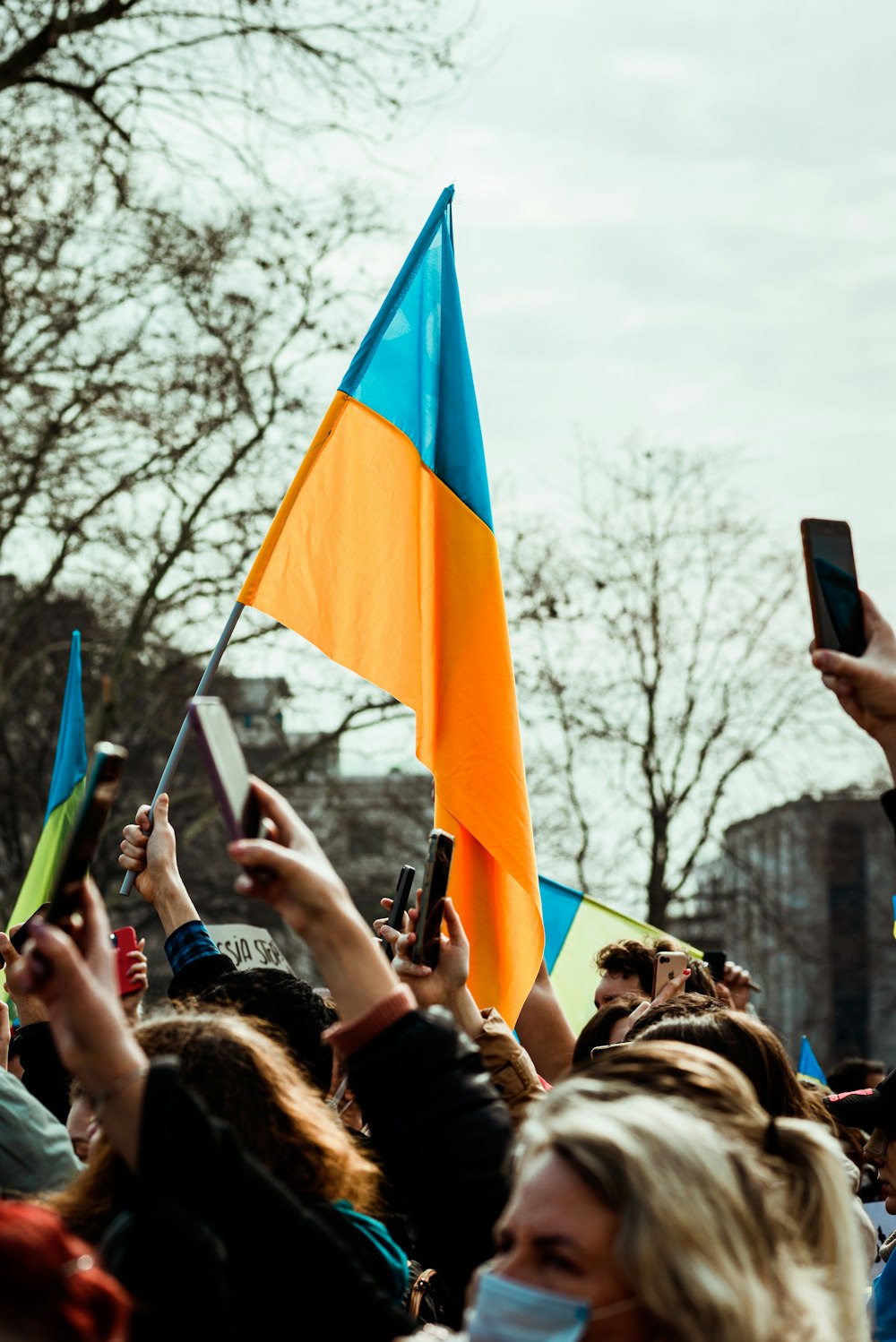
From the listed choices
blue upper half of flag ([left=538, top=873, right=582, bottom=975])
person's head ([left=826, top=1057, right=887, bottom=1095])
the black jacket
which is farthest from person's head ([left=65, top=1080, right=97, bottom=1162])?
person's head ([left=826, top=1057, right=887, bottom=1095])

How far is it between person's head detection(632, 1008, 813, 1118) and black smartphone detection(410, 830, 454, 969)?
487mm

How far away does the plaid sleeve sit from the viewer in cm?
398

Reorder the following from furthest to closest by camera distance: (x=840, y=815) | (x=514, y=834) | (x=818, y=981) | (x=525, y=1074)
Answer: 1. (x=840, y=815)
2. (x=818, y=981)
3. (x=514, y=834)
4. (x=525, y=1074)

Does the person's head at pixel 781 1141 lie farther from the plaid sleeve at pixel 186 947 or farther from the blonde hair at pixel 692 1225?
the plaid sleeve at pixel 186 947

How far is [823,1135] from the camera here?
7.77 feet

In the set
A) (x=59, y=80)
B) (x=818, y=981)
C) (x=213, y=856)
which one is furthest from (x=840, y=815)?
(x=59, y=80)

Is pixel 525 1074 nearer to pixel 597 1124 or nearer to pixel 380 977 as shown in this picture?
pixel 380 977

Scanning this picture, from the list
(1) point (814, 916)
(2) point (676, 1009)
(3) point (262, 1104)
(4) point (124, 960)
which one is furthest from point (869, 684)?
(1) point (814, 916)

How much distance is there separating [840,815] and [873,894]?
2535mm

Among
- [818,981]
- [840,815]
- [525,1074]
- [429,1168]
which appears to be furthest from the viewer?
[840,815]

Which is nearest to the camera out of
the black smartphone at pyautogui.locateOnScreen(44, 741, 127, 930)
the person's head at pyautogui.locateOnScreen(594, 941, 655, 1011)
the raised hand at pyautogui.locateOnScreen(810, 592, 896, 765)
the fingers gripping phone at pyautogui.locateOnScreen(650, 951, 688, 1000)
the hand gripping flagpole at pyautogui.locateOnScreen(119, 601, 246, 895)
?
the black smartphone at pyautogui.locateOnScreen(44, 741, 127, 930)

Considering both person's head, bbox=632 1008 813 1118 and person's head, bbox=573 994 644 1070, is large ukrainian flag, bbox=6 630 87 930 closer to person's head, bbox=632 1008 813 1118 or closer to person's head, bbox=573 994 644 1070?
person's head, bbox=573 994 644 1070

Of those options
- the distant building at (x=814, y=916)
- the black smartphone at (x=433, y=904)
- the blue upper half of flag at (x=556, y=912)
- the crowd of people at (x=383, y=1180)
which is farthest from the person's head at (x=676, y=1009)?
the distant building at (x=814, y=916)

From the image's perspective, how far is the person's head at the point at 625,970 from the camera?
5754 mm
